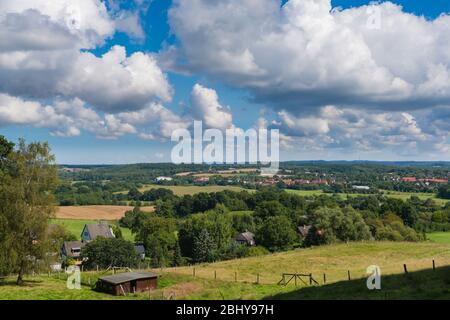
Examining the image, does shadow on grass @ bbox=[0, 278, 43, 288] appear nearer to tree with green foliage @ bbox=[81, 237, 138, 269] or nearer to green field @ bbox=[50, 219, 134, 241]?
tree with green foliage @ bbox=[81, 237, 138, 269]

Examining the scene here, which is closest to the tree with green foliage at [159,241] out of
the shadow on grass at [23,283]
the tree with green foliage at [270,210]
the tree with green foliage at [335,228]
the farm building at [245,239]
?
the farm building at [245,239]

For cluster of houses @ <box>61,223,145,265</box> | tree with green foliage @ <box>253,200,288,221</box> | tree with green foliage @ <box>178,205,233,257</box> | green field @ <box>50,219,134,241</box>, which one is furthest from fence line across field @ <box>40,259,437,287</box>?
green field @ <box>50,219,134,241</box>

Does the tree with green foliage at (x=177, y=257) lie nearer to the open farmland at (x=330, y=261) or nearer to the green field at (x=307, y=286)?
the open farmland at (x=330, y=261)

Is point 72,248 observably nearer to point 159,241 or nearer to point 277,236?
point 159,241

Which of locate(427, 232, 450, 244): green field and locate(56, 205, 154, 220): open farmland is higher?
locate(56, 205, 154, 220): open farmland

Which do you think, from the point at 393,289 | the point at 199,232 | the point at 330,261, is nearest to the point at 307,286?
the point at 393,289
